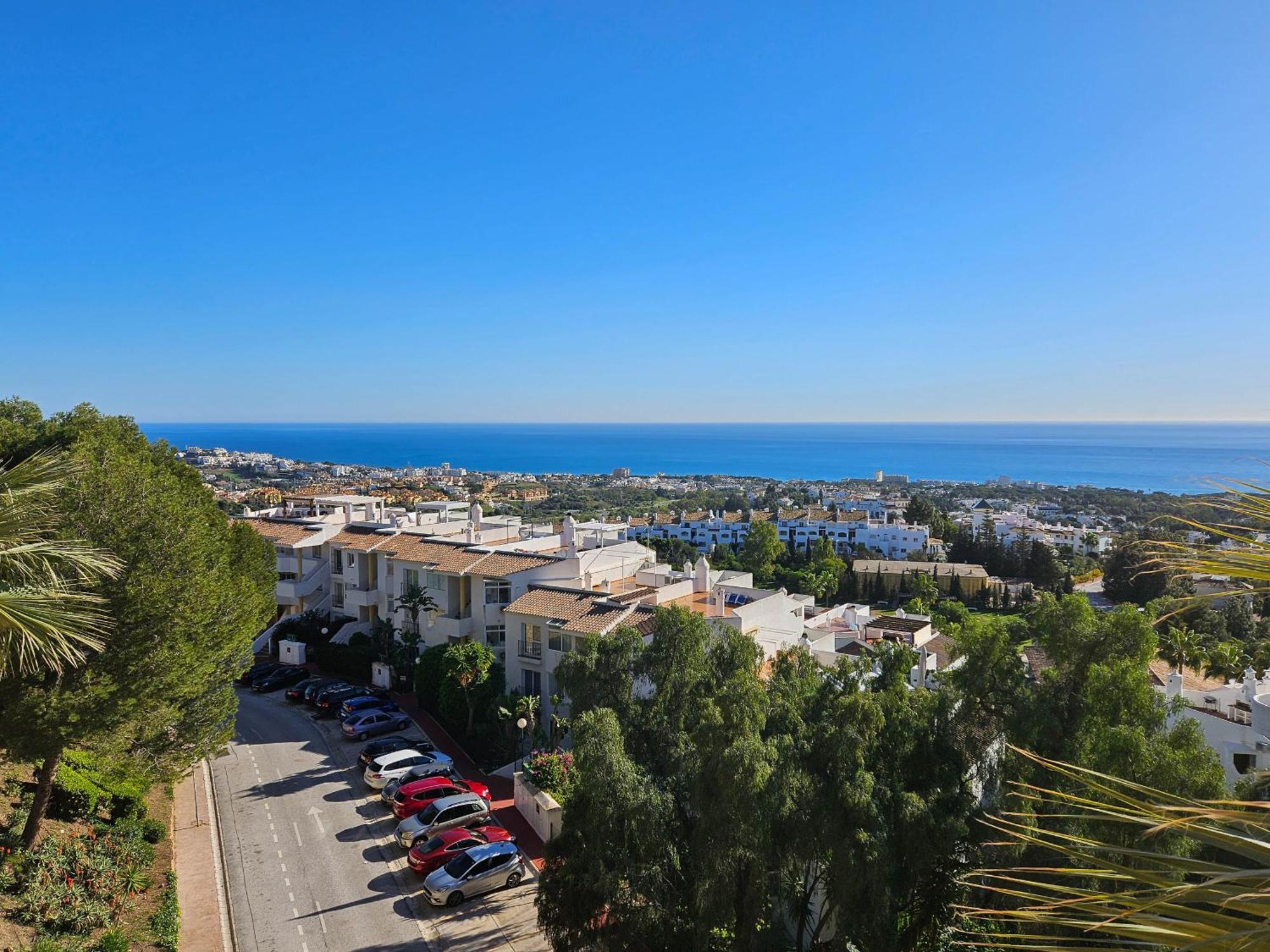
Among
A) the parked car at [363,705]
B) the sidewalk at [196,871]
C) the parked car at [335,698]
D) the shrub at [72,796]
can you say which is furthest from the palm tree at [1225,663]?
the shrub at [72,796]

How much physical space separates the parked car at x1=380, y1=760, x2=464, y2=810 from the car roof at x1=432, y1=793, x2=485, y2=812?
1509mm

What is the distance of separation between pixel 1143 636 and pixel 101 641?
1906 cm

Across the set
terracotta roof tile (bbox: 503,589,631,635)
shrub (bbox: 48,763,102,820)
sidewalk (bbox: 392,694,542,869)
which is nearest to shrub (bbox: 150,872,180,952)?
shrub (bbox: 48,763,102,820)

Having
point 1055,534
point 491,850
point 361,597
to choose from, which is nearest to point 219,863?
point 491,850

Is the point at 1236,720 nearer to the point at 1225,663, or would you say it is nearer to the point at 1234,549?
the point at 1225,663

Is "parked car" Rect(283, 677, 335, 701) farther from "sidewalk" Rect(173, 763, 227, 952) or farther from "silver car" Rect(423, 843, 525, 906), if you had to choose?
"silver car" Rect(423, 843, 525, 906)

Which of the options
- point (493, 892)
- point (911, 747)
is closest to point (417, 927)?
point (493, 892)

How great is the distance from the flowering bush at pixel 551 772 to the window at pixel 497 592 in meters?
10.1

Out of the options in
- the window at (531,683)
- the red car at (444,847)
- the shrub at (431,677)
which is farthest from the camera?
the shrub at (431,677)

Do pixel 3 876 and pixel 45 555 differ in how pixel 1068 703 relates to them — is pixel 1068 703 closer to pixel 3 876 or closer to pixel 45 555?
pixel 45 555

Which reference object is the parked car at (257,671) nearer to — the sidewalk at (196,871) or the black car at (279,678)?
the black car at (279,678)

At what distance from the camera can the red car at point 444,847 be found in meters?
17.6

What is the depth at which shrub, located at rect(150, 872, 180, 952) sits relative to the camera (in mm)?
13820

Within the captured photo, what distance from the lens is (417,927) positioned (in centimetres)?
1570
